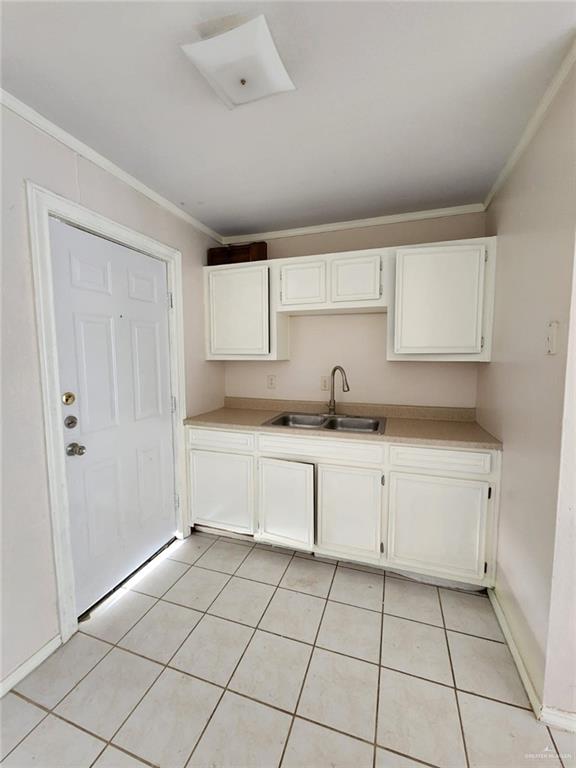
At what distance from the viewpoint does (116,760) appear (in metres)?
1.06

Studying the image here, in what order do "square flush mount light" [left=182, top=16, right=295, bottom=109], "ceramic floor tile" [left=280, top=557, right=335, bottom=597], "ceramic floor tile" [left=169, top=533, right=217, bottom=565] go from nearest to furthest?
"square flush mount light" [left=182, top=16, right=295, bottom=109], "ceramic floor tile" [left=280, top=557, right=335, bottom=597], "ceramic floor tile" [left=169, top=533, right=217, bottom=565]

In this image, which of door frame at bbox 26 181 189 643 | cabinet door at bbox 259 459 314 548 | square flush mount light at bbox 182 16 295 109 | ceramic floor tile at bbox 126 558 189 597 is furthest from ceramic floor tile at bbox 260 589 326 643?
square flush mount light at bbox 182 16 295 109

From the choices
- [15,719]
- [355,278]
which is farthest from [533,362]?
[15,719]

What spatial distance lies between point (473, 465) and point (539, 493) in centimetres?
49

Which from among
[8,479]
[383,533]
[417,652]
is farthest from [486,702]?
[8,479]

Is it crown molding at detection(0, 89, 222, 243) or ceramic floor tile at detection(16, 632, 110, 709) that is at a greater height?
crown molding at detection(0, 89, 222, 243)

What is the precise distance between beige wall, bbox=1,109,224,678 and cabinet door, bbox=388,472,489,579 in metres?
1.79

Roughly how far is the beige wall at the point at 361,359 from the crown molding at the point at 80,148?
0.93 meters

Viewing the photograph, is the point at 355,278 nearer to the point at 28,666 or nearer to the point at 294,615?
the point at 294,615

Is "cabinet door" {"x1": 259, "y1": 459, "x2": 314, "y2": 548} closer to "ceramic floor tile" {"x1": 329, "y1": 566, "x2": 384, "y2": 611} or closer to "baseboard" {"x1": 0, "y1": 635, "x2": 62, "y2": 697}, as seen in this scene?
"ceramic floor tile" {"x1": 329, "y1": 566, "x2": 384, "y2": 611}

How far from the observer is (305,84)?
3.93ft

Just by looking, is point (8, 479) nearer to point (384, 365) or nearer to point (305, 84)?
point (305, 84)

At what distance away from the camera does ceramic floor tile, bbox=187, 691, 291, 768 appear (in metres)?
1.06

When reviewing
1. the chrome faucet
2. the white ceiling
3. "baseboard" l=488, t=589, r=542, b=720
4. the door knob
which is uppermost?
the white ceiling
